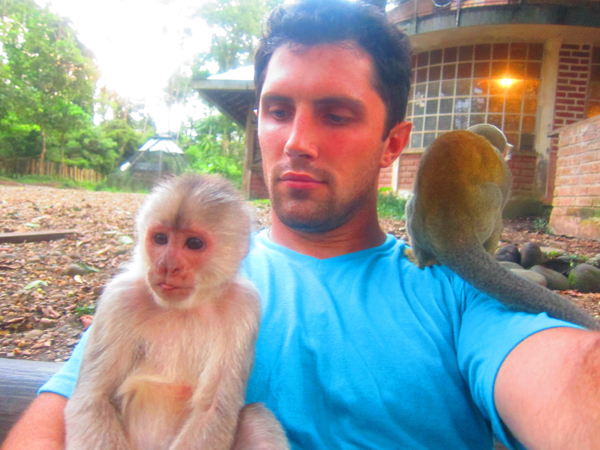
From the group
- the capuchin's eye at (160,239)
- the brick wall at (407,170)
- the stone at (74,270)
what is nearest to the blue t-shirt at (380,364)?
the capuchin's eye at (160,239)

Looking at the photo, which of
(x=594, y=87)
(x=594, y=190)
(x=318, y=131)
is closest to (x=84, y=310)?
(x=318, y=131)

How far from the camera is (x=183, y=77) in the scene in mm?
2775

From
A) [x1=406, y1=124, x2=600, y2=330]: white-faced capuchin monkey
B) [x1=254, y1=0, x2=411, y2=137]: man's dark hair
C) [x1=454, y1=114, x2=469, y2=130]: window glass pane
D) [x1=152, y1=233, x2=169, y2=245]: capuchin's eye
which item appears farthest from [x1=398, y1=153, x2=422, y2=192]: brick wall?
[x1=152, y1=233, x2=169, y2=245]: capuchin's eye

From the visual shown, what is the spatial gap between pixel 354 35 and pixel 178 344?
1.01m

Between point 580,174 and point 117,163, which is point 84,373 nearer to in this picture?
point 117,163

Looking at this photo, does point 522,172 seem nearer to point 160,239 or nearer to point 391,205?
point 391,205

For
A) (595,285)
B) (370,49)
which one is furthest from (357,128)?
(595,285)

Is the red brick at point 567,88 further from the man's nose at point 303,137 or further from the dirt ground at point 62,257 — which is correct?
the man's nose at point 303,137

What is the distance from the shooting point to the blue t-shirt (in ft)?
3.05

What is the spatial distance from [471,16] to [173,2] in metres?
1.85

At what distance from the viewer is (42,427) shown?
92cm

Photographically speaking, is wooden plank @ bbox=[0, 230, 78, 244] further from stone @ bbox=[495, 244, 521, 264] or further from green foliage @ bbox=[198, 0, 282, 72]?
stone @ bbox=[495, 244, 521, 264]

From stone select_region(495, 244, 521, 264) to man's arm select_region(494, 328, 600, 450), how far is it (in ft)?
3.26

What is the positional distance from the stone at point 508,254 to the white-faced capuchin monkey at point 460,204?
13 cm
